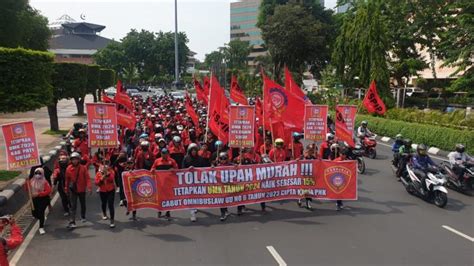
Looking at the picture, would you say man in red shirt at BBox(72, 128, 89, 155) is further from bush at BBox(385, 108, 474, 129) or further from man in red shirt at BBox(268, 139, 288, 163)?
bush at BBox(385, 108, 474, 129)

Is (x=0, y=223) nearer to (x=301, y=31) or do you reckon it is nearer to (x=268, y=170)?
(x=268, y=170)

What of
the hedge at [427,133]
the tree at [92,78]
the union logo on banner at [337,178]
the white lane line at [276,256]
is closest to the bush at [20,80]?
the union logo on banner at [337,178]

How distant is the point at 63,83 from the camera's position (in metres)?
24.2

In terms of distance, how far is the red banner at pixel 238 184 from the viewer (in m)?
9.31

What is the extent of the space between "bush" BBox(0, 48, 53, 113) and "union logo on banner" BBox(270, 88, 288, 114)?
273 inches

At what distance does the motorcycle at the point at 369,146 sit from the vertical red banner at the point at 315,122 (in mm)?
5576

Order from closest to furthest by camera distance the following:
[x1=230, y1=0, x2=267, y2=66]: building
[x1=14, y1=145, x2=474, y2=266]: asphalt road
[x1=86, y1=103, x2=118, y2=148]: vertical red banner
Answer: [x1=14, y1=145, x2=474, y2=266]: asphalt road
[x1=86, y1=103, x2=118, y2=148]: vertical red banner
[x1=230, y1=0, x2=267, y2=66]: building

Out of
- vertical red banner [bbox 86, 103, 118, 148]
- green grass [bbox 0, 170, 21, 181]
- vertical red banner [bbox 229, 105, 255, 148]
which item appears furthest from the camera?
green grass [bbox 0, 170, 21, 181]

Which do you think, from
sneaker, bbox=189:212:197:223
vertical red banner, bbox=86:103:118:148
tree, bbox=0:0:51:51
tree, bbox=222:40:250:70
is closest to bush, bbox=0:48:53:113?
vertical red banner, bbox=86:103:118:148

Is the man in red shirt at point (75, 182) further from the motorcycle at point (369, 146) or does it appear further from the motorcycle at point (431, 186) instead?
the motorcycle at point (369, 146)

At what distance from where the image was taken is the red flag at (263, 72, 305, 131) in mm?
11641

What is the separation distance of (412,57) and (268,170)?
31221mm

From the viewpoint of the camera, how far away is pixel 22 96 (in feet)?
43.1

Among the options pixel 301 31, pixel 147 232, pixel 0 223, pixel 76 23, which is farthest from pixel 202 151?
pixel 76 23
